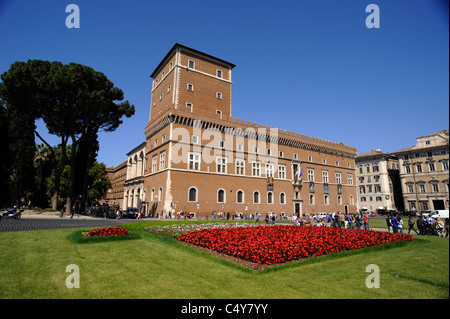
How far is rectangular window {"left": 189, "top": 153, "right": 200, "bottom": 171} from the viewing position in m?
32.3

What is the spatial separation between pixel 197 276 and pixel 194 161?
26.7 meters

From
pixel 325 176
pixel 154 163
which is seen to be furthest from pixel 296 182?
pixel 154 163

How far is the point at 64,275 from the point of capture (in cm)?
598

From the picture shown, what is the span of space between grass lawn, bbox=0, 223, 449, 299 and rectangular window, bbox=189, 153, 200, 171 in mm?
23340

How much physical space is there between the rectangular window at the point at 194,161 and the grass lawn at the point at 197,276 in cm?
2334

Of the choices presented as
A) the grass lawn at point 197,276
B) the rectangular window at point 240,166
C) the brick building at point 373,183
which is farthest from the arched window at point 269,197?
the grass lawn at point 197,276

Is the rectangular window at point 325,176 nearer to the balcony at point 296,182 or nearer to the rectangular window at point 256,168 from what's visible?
the balcony at point 296,182

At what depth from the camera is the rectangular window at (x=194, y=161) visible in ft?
106

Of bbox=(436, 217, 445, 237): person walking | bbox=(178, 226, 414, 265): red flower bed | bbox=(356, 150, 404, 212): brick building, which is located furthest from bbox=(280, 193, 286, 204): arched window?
bbox=(178, 226, 414, 265): red flower bed

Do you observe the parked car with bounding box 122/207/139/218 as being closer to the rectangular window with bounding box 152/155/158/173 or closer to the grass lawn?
the rectangular window with bounding box 152/155/158/173
